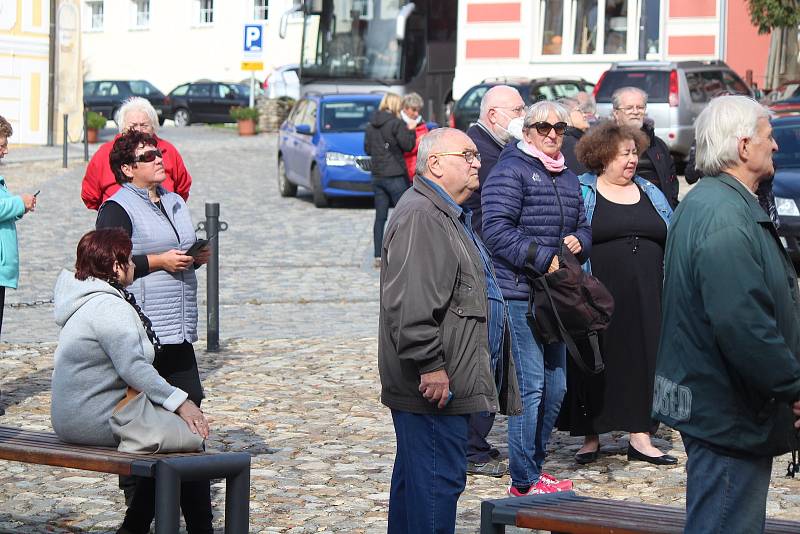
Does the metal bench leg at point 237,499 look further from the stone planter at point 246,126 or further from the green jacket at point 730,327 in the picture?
the stone planter at point 246,126

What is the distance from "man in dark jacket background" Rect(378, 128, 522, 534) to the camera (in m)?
5.29

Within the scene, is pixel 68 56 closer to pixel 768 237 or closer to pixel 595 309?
pixel 595 309

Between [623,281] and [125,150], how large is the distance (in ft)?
9.14

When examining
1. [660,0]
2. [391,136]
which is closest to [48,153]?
[660,0]

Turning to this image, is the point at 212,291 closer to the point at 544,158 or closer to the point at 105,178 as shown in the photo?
the point at 105,178

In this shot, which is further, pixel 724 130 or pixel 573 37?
pixel 573 37

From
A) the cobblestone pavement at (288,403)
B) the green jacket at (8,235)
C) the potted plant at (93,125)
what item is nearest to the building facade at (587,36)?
the potted plant at (93,125)

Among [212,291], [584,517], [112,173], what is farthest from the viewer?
[212,291]

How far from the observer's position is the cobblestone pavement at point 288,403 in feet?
23.3

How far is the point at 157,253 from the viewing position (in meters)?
6.48

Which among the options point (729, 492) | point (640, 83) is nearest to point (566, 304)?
point (729, 492)

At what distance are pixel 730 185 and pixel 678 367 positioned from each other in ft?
1.83

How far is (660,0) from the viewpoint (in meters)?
34.9

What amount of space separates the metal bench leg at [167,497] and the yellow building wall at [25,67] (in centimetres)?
3083
